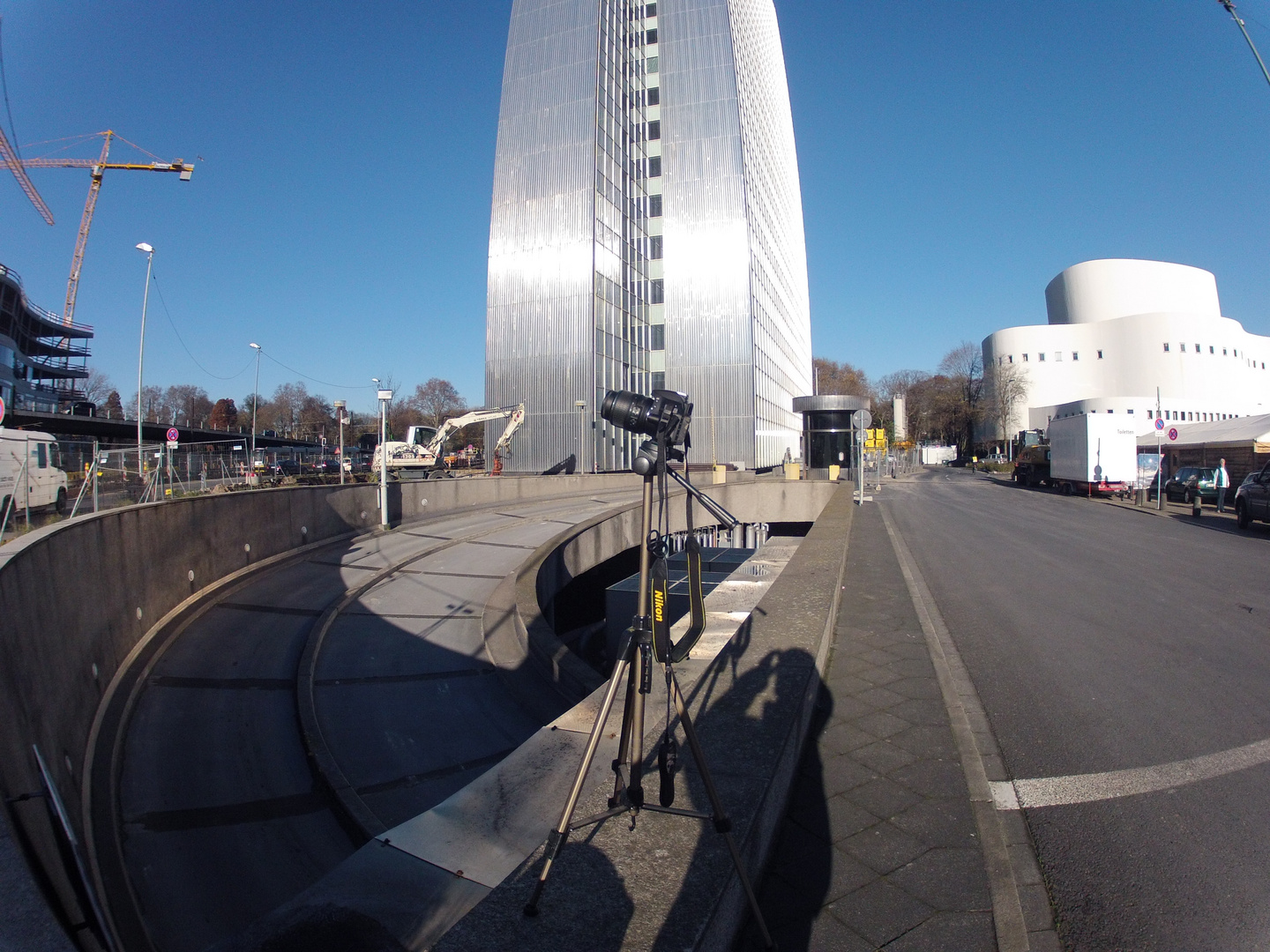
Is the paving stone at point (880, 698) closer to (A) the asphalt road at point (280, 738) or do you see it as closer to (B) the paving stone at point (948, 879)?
(B) the paving stone at point (948, 879)

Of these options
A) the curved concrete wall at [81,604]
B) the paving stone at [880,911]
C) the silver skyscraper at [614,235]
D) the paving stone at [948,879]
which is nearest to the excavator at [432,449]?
the silver skyscraper at [614,235]

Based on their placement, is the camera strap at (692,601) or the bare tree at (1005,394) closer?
the camera strap at (692,601)

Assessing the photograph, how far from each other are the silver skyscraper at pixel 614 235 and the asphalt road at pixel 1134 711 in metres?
30.7

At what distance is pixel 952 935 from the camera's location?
243 centimetres

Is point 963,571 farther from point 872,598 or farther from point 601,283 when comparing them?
point 601,283

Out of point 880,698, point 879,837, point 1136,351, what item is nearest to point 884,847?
point 879,837

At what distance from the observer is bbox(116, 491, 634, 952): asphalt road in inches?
194

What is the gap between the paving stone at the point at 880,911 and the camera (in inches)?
98.0

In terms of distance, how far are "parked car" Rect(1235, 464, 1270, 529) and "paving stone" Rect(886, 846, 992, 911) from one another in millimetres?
17953

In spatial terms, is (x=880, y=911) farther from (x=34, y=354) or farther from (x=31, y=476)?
(x=34, y=354)

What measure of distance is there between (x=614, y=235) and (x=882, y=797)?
1705 inches

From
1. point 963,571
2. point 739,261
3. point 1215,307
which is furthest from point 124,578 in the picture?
point 1215,307

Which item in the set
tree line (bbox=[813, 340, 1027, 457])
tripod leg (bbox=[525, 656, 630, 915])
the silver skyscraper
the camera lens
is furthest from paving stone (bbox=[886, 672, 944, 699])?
tree line (bbox=[813, 340, 1027, 457])

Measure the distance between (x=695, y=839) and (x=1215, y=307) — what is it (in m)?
120
